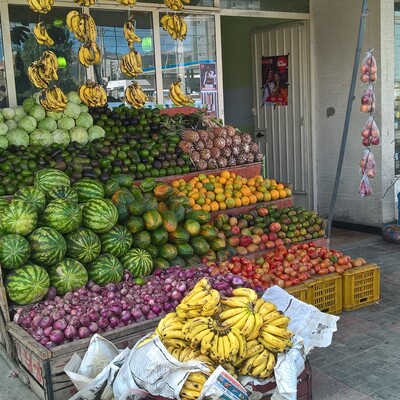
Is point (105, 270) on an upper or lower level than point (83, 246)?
lower

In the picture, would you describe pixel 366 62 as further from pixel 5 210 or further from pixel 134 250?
pixel 5 210

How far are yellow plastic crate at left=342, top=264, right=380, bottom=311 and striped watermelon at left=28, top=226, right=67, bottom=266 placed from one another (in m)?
2.63

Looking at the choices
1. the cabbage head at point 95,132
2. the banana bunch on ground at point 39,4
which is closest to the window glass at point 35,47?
the cabbage head at point 95,132

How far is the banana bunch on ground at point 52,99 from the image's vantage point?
5.62 meters

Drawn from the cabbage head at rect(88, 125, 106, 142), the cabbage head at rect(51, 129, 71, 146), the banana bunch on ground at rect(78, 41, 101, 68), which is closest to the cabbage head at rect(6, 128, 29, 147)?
the cabbage head at rect(51, 129, 71, 146)

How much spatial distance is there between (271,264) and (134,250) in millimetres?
1389

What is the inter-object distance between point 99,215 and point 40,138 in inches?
78.3

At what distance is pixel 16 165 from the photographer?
530 centimetres

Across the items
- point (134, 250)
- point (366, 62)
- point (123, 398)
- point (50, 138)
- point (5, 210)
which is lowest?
point (123, 398)

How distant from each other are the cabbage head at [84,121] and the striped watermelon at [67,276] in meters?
2.57

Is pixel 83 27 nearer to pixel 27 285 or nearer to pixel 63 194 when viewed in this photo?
pixel 63 194

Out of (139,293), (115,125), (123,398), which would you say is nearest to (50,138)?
(115,125)

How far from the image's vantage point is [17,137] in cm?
586

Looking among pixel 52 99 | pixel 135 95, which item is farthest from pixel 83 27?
pixel 135 95
